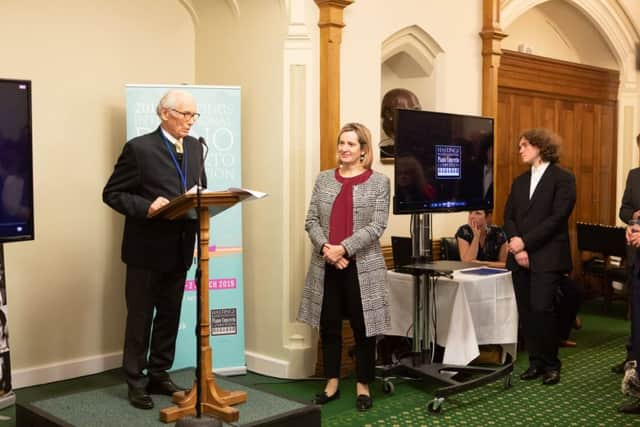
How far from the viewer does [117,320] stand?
19.3 ft

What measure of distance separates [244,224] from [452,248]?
5.63ft

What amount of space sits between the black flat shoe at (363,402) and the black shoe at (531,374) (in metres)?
1.28

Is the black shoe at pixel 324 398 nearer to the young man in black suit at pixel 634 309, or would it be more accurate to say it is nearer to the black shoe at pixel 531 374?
the black shoe at pixel 531 374

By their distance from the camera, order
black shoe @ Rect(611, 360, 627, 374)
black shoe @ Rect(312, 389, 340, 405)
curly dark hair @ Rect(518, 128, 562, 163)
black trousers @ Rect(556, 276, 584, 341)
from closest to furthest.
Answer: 1. black shoe @ Rect(312, 389, 340, 405)
2. curly dark hair @ Rect(518, 128, 562, 163)
3. black shoe @ Rect(611, 360, 627, 374)
4. black trousers @ Rect(556, 276, 584, 341)

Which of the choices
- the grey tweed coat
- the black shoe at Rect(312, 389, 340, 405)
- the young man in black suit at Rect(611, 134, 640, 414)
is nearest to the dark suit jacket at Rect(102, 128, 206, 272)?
the grey tweed coat

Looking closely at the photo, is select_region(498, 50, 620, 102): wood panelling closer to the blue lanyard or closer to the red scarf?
the red scarf

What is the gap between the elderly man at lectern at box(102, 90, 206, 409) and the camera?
4.17m

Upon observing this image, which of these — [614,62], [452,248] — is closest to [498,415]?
[452,248]

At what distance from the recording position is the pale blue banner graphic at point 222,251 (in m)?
5.58

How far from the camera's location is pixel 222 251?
18.6ft

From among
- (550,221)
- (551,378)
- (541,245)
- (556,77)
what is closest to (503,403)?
(551,378)

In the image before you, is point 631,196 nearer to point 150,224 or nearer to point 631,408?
point 631,408

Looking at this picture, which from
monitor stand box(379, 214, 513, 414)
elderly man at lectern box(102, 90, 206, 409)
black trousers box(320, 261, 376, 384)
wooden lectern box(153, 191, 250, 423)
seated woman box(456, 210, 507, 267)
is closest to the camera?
wooden lectern box(153, 191, 250, 423)

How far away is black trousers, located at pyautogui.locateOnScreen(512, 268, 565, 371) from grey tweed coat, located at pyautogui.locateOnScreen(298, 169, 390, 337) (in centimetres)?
120
